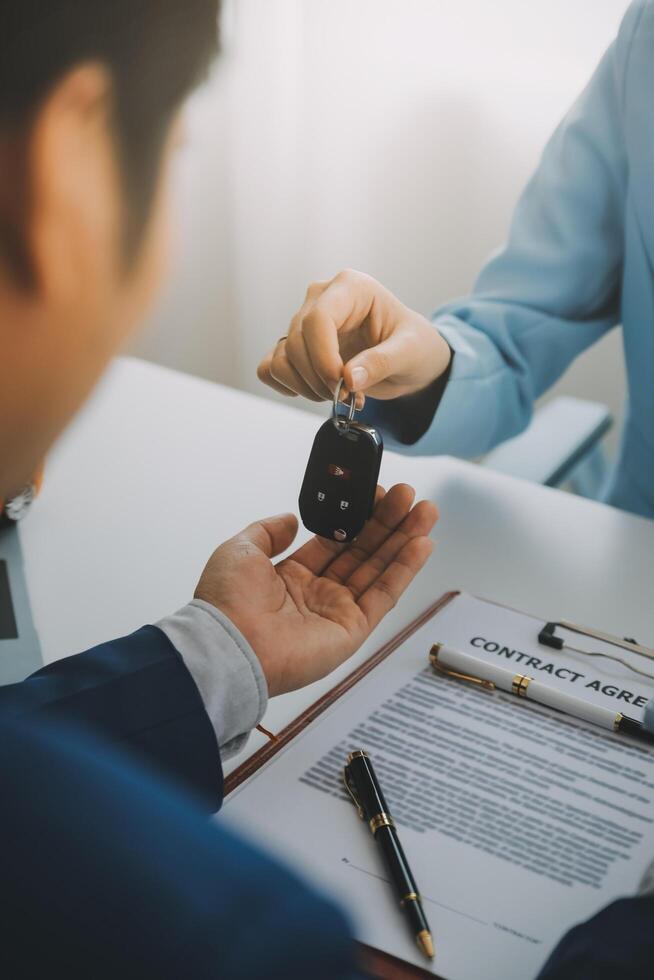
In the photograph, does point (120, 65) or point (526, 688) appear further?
point (526, 688)

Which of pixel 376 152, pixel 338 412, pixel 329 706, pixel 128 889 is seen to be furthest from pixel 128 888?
pixel 376 152

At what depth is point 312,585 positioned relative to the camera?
2.25 ft

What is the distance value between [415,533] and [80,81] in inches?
19.0

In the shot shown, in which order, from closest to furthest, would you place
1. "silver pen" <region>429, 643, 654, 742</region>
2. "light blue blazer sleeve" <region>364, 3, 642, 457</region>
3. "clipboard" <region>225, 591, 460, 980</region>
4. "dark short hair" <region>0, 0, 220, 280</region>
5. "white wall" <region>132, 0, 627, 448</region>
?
"dark short hair" <region>0, 0, 220, 280</region> < "clipboard" <region>225, 591, 460, 980</region> < "silver pen" <region>429, 643, 654, 742</region> < "light blue blazer sleeve" <region>364, 3, 642, 457</region> < "white wall" <region>132, 0, 627, 448</region>

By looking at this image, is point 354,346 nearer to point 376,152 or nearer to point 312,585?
point 312,585

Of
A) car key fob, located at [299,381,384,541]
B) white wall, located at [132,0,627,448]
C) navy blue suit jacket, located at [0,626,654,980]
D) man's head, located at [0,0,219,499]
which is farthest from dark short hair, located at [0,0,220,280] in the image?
white wall, located at [132,0,627,448]

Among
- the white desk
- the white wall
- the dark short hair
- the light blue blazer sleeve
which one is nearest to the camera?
the dark short hair

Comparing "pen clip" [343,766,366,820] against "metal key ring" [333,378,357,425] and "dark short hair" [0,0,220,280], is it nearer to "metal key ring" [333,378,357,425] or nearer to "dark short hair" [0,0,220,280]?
"metal key ring" [333,378,357,425]

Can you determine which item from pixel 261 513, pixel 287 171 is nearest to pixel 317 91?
pixel 287 171

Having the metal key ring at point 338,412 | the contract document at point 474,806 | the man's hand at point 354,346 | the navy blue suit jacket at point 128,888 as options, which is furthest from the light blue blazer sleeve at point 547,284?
the navy blue suit jacket at point 128,888

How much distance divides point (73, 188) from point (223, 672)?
0.34 m

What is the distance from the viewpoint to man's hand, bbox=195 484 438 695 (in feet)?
2.00

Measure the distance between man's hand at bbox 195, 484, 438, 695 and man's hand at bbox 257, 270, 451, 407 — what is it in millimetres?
102
